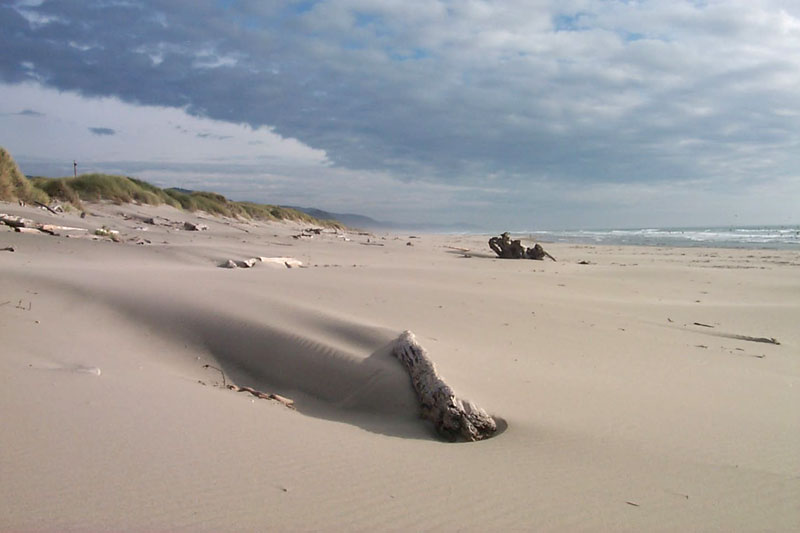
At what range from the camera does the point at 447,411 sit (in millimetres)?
2938

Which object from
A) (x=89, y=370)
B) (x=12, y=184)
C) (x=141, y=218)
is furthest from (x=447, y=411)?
(x=141, y=218)

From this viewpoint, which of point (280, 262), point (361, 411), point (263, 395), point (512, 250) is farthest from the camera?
point (512, 250)

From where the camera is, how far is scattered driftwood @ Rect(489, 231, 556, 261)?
Result: 13.4 meters

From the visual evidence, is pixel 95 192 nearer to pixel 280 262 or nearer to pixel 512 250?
pixel 280 262

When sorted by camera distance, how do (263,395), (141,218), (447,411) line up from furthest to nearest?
(141,218), (263,395), (447,411)

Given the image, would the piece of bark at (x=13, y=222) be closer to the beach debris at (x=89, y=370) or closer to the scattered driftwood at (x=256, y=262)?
the scattered driftwood at (x=256, y=262)

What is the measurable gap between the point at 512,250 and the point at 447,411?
35.9ft

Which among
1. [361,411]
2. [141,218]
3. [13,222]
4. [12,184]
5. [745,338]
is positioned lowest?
[361,411]

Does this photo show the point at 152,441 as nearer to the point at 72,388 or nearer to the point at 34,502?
the point at 34,502

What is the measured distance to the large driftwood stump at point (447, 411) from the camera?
288 centimetres

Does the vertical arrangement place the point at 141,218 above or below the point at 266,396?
above

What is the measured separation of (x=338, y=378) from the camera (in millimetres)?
3627

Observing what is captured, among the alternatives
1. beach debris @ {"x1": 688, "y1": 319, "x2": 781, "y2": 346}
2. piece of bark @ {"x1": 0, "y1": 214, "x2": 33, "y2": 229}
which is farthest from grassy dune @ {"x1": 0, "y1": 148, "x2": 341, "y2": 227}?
beach debris @ {"x1": 688, "y1": 319, "x2": 781, "y2": 346}

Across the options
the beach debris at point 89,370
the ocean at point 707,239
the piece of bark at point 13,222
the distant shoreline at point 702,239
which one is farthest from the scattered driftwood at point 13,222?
the ocean at point 707,239
